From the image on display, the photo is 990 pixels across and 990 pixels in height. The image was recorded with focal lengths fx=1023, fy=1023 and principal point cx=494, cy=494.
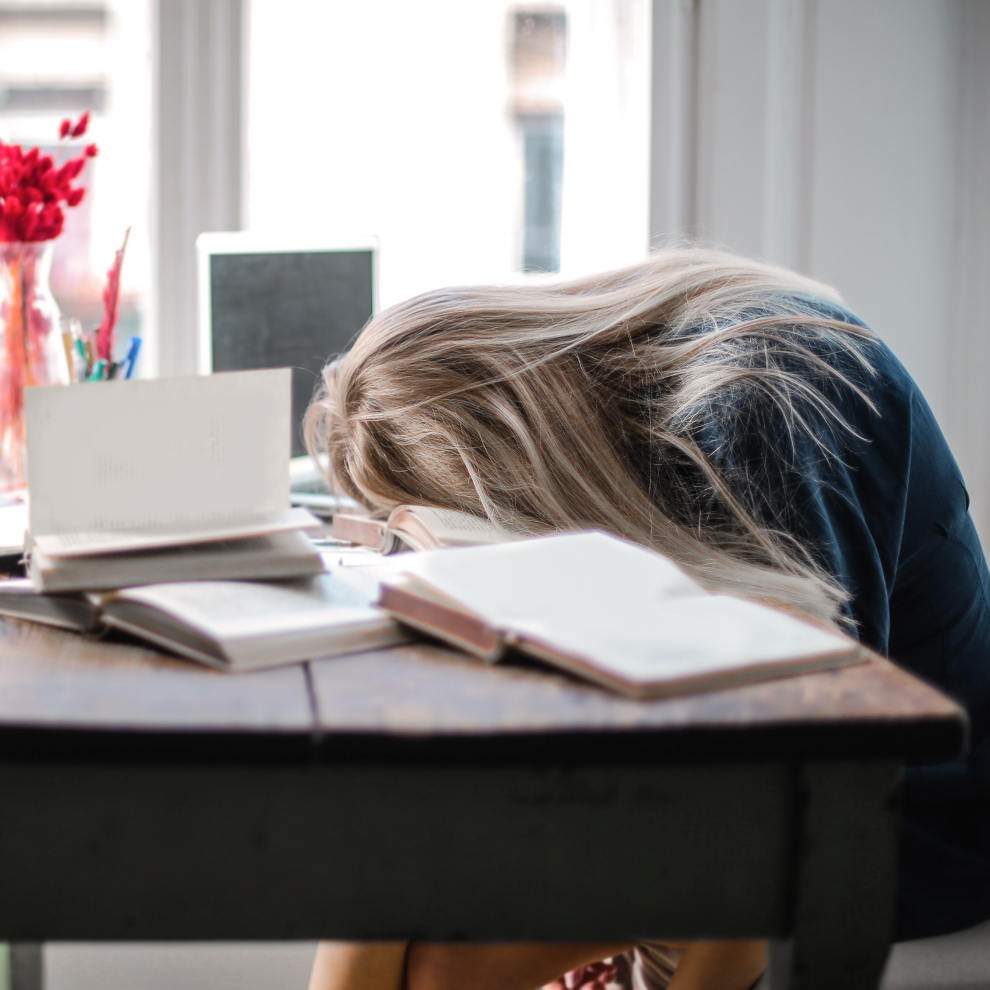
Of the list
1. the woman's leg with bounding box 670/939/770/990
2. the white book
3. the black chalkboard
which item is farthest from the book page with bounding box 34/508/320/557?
the black chalkboard

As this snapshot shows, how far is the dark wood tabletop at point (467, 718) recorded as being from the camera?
444 mm

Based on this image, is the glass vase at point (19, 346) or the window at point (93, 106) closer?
the glass vase at point (19, 346)

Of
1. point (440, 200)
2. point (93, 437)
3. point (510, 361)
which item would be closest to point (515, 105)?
point (440, 200)

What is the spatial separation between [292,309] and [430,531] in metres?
0.68

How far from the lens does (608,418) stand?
33.9 inches

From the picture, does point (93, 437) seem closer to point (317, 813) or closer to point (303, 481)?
point (317, 813)

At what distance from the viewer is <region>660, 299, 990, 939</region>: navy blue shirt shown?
0.78 metres

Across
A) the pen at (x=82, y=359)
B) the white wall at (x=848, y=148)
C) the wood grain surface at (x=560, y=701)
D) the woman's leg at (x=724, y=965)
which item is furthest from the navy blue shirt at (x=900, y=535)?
the white wall at (x=848, y=148)

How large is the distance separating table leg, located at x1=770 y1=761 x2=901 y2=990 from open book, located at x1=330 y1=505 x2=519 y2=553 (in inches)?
12.1

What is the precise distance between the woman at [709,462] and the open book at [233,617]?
244 millimetres

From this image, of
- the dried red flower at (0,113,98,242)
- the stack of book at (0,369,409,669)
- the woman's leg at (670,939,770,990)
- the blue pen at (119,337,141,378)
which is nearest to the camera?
the stack of book at (0,369,409,669)

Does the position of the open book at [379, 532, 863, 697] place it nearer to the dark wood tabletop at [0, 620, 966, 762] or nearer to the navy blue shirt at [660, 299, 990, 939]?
the dark wood tabletop at [0, 620, 966, 762]

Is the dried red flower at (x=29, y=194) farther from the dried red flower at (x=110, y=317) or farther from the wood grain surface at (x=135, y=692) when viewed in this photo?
the wood grain surface at (x=135, y=692)

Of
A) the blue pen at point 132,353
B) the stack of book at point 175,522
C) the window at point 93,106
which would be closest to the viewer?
the stack of book at point 175,522
